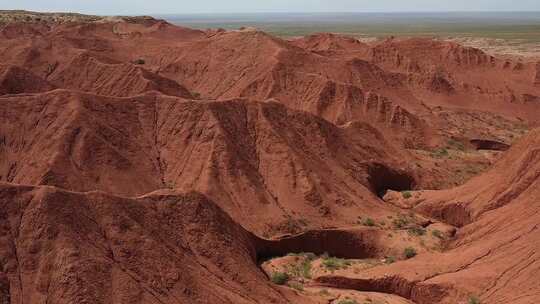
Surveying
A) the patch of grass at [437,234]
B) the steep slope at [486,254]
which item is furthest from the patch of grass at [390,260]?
the patch of grass at [437,234]

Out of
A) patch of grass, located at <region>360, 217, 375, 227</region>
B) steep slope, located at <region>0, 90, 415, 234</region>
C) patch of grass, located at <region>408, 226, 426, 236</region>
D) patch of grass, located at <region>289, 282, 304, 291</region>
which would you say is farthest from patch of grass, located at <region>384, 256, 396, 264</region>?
patch of grass, located at <region>289, 282, 304, 291</region>

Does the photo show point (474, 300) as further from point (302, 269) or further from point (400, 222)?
point (400, 222)

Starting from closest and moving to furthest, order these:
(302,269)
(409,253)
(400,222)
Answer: (302,269), (409,253), (400,222)

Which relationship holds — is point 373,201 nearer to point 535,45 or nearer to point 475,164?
point 475,164

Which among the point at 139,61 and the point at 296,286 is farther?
the point at 139,61

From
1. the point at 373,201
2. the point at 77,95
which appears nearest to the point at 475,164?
the point at 373,201

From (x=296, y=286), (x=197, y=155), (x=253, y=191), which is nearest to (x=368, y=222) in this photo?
(x=253, y=191)
